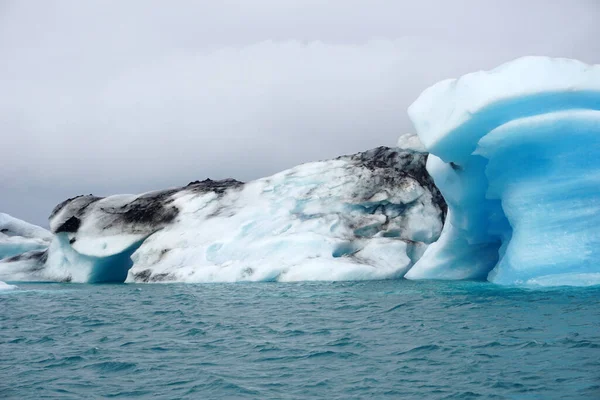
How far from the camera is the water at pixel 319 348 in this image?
18.3 feet

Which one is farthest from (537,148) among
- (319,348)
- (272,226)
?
(272,226)

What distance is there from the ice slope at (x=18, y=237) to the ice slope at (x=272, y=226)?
850cm

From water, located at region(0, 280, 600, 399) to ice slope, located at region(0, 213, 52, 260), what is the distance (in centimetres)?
1922

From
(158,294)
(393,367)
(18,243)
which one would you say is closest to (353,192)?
(158,294)

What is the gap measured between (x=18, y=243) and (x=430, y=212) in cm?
2050

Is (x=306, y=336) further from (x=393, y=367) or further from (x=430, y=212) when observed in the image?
(x=430, y=212)

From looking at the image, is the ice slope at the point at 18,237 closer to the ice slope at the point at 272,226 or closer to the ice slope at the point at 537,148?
the ice slope at the point at 272,226

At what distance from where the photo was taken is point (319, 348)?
7.25 meters

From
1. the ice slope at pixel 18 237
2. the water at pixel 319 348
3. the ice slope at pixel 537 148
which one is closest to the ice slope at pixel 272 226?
the ice slope at pixel 537 148

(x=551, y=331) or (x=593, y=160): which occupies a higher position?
(x=593, y=160)

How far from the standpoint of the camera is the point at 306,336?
8.05m

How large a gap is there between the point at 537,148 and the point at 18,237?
26.0 metres

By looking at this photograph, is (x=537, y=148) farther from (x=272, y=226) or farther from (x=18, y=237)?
(x=18, y=237)

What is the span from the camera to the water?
5574mm
